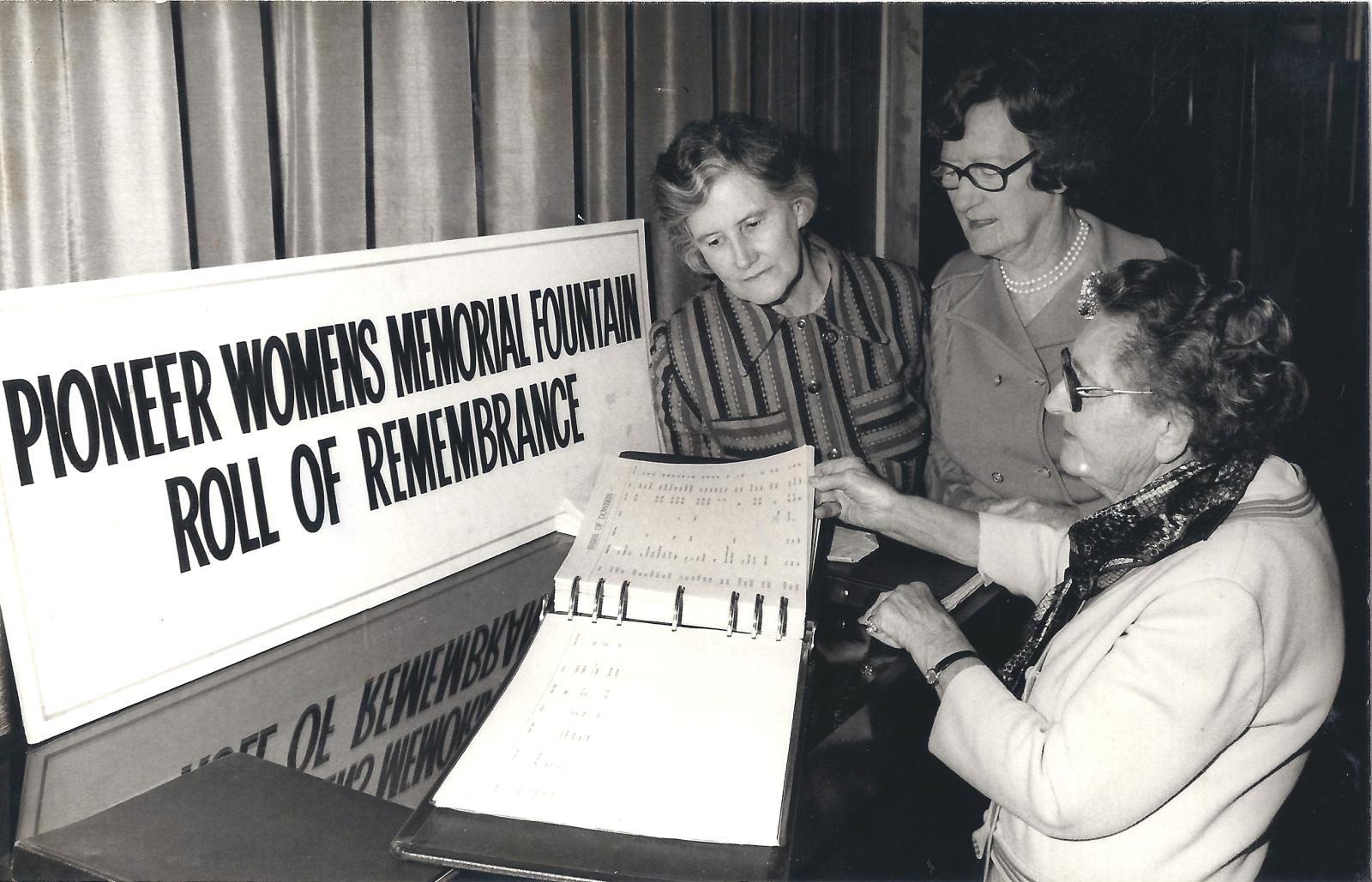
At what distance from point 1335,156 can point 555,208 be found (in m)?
1.85

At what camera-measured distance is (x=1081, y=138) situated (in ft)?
5.79

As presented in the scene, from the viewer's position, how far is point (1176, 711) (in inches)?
35.9

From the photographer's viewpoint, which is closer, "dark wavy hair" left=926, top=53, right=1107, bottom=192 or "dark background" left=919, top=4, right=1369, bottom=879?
"dark wavy hair" left=926, top=53, right=1107, bottom=192

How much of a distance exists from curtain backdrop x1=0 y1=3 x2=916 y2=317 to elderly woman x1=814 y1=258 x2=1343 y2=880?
898mm

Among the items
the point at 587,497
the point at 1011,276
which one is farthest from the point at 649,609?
the point at 1011,276

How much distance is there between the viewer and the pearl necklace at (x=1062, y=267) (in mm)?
1817

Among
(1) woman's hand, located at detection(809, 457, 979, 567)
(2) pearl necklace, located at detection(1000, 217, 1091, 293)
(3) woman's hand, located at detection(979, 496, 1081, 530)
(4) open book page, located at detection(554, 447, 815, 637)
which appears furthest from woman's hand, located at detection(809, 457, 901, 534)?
(2) pearl necklace, located at detection(1000, 217, 1091, 293)

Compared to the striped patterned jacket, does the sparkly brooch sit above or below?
above

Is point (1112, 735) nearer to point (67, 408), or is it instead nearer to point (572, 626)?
point (572, 626)

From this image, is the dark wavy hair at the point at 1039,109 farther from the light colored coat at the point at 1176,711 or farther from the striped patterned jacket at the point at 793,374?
the light colored coat at the point at 1176,711

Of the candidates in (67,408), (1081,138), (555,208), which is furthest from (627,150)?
(67,408)

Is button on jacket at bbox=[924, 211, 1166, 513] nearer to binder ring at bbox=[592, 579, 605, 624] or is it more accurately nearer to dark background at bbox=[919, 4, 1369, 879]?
dark background at bbox=[919, 4, 1369, 879]

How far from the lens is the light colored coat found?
925 millimetres

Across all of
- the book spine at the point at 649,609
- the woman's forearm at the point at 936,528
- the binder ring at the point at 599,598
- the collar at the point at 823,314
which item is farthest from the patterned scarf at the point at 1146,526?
the collar at the point at 823,314
